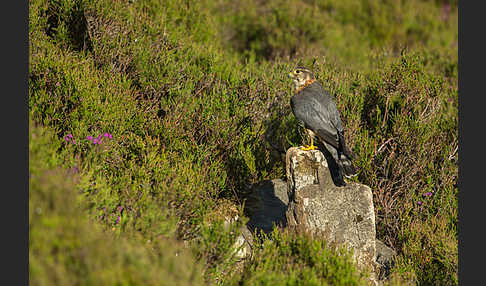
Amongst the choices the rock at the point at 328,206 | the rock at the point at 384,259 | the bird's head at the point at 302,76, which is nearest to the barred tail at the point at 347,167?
the rock at the point at 328,206

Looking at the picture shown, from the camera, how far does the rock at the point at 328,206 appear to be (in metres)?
4.85

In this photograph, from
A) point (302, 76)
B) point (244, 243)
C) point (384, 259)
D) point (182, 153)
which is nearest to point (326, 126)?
point (302, 76)

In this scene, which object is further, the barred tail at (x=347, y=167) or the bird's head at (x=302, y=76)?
the bird's head at (x=302, y=76)

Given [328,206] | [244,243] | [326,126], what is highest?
[326,126]

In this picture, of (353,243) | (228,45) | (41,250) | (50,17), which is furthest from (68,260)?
(228,45)

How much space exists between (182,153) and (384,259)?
3.06 metres

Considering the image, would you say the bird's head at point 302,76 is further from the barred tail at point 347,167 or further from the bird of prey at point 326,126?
the barred tail at point 347,167

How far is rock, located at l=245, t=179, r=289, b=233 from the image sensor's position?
19.5 ft

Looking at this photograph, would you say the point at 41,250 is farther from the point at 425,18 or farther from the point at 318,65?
the point at 425,18

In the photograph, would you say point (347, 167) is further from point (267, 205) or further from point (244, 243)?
point (267, 205)

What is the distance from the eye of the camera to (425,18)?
14688 millimetres

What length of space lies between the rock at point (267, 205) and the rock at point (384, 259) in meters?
1.30

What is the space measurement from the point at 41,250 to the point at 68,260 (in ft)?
0.62

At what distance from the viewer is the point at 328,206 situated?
4.93 m
